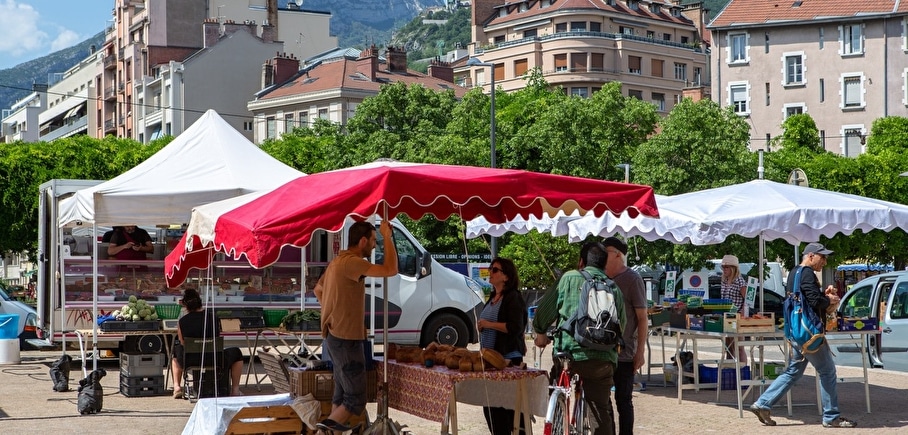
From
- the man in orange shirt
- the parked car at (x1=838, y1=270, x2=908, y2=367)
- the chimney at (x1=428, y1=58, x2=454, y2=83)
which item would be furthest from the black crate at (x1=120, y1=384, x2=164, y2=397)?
the chimney at (x1=428, y1=58, x2=454, y2=83)

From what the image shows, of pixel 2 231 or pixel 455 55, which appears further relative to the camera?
pixel 455 55

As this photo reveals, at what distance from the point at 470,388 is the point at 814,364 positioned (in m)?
4.26

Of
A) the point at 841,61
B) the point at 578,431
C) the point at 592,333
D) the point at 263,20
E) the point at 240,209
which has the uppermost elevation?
the point at 263,20

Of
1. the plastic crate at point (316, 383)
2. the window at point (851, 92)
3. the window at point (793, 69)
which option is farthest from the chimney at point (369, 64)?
the plastic crate at point (316, 383)

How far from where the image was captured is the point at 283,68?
84875 mm

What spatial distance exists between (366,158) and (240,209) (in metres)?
43.7

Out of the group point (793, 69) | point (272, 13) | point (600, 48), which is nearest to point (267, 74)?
point (272, 13)

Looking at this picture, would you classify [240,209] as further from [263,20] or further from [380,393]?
[263,20]

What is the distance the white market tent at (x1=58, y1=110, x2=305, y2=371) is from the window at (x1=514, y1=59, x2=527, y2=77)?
Answer: 82972mm

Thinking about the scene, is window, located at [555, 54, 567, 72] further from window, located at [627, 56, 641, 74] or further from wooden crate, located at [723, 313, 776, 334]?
wooden crate, located at [723, 313, 776, 334]

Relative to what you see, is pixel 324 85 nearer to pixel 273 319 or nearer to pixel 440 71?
pixel 440 71

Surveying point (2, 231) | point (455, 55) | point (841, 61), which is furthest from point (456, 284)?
point (455, 55)

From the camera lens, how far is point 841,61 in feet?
229

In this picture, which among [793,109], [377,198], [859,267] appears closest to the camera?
[377,198]
